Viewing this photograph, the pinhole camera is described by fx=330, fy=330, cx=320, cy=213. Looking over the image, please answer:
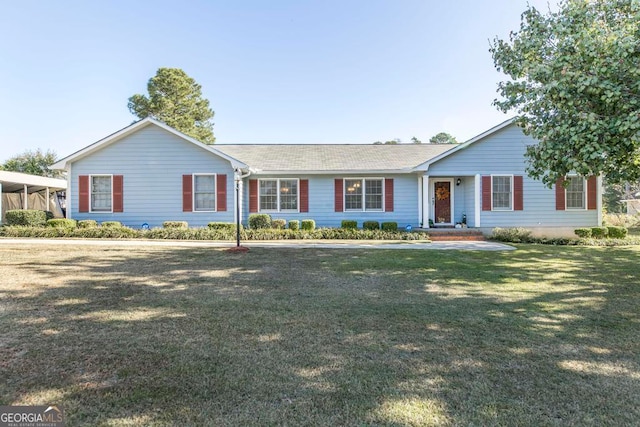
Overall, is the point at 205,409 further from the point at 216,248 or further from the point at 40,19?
the point at 40,19

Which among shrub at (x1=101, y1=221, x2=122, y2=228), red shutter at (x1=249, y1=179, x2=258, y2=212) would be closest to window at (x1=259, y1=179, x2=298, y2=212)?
red shutter at (x1=249, y1=179, x2=258, y2=212)

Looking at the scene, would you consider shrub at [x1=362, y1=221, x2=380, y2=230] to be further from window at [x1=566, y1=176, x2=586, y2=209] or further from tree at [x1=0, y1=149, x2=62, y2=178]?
tree at [x1=0, y1=149, x2=62, y2=178]

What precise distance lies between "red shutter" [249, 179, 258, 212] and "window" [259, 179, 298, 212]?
23 centimetres

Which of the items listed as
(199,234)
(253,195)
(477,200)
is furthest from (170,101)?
(477,200)

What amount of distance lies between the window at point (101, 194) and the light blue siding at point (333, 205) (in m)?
5.99

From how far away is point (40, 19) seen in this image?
45.2 ft

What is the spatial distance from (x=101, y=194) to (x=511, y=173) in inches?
712

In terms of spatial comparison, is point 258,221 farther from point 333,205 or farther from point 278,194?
point 333,205

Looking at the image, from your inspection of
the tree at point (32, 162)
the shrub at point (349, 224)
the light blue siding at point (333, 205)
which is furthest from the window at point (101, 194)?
the tree at point (32, 162)

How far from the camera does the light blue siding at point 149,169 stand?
14461 mm

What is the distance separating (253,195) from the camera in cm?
1513

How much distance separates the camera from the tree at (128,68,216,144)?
29922 mm

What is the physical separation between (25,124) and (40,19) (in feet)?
85.9

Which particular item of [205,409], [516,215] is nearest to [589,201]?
[516,215]
